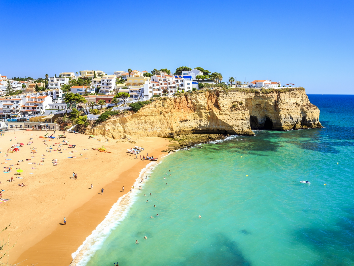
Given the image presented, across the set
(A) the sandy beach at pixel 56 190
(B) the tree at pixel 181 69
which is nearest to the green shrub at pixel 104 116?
(A) the sandy beach at pixel 56 190

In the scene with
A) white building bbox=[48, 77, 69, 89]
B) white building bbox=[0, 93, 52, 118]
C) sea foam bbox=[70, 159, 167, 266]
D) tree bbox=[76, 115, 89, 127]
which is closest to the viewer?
sea foam bbox=[70, 159, 167, 266]

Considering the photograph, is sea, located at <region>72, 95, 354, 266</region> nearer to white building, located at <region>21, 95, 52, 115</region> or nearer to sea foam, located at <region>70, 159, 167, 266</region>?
sea foam, located at <region>70, 159, 167, 266</region>

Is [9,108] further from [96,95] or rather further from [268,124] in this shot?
[268,124]

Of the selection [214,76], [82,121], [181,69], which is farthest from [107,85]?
[214,76]

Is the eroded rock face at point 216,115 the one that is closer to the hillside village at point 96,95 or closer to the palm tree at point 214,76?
the hillside village at point 96,95

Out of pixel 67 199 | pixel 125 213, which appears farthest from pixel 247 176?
pixel 67 199

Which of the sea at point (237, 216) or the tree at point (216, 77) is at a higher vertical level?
the tree at point (216, 77)

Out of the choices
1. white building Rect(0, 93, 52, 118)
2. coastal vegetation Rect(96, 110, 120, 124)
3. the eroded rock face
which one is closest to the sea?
the eroded rock face
